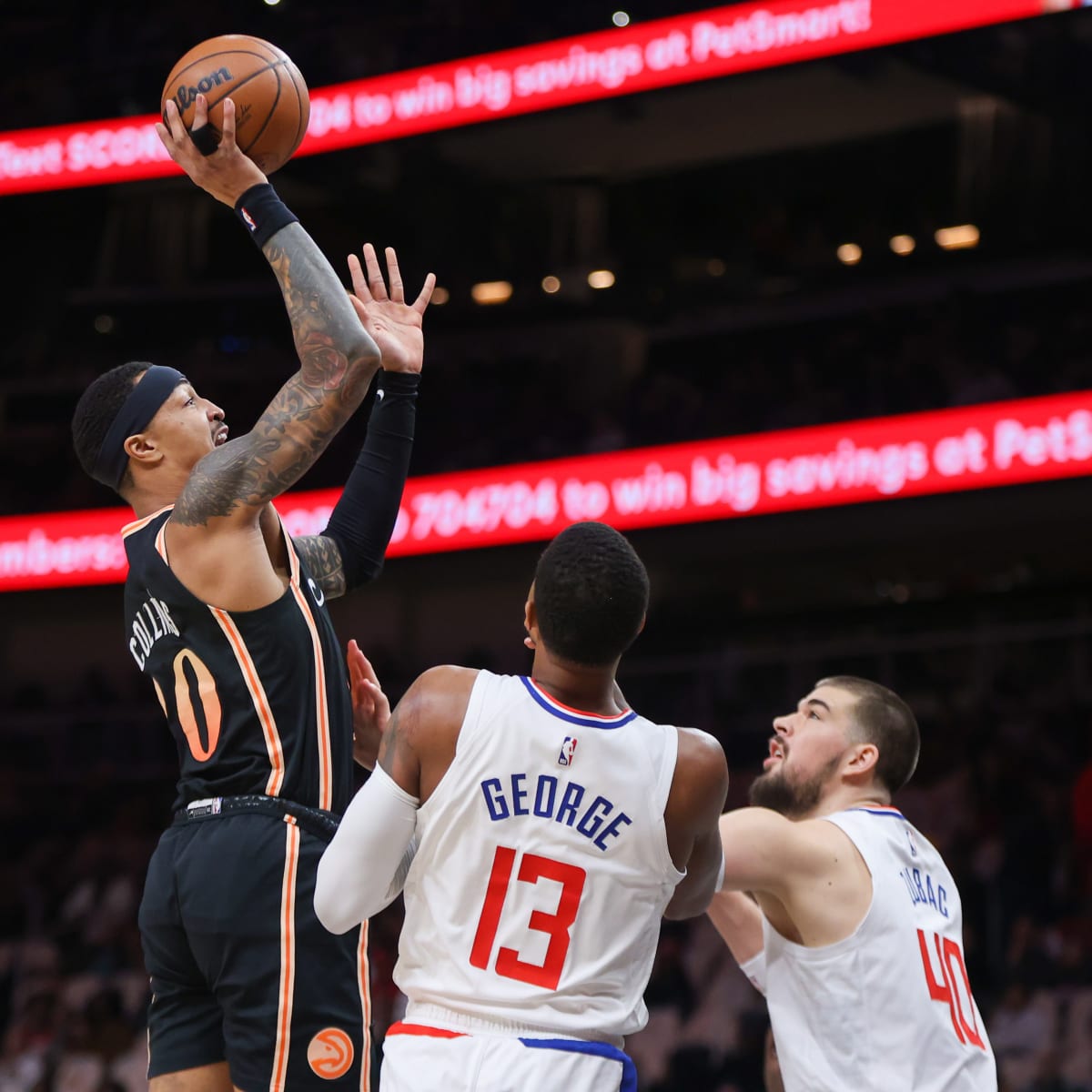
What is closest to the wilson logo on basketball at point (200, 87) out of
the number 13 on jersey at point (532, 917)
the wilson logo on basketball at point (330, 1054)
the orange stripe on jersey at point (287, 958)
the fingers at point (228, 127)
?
the fingers at point (228, 127)

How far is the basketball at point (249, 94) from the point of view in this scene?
3.40 metres

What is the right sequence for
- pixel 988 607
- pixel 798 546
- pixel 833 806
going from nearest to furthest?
pixel 833 806 → pixel 988 607 → pixel 798 546

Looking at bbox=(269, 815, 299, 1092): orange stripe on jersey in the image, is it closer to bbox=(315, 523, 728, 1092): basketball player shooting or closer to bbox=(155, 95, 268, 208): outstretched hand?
bbox=(315, 523, 728, 1092): basketball player shooting

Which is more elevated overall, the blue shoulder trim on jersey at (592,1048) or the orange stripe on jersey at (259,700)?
the orange stripe on jersey at (259,700)

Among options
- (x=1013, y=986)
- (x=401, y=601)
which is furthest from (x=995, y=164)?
(x=1013, y=986)

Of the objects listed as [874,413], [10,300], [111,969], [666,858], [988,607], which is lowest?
[111,969]

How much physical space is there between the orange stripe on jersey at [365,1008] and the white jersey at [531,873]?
0.36 metres

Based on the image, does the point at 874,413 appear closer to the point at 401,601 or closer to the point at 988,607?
the point at 988,607

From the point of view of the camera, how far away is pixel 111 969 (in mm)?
10969

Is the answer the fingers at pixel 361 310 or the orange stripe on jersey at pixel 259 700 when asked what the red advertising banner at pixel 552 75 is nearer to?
the fingers at pixel 361 310

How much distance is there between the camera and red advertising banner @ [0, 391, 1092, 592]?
932cm

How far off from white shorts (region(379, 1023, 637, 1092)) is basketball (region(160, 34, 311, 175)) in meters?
1.84

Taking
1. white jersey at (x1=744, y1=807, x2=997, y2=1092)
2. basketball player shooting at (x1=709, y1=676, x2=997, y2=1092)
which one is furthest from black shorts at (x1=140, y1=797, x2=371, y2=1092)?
white jersey at (x1=744, y1=807, x2=997, y2=1092)

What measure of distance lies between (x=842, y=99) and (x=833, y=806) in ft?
34.5
